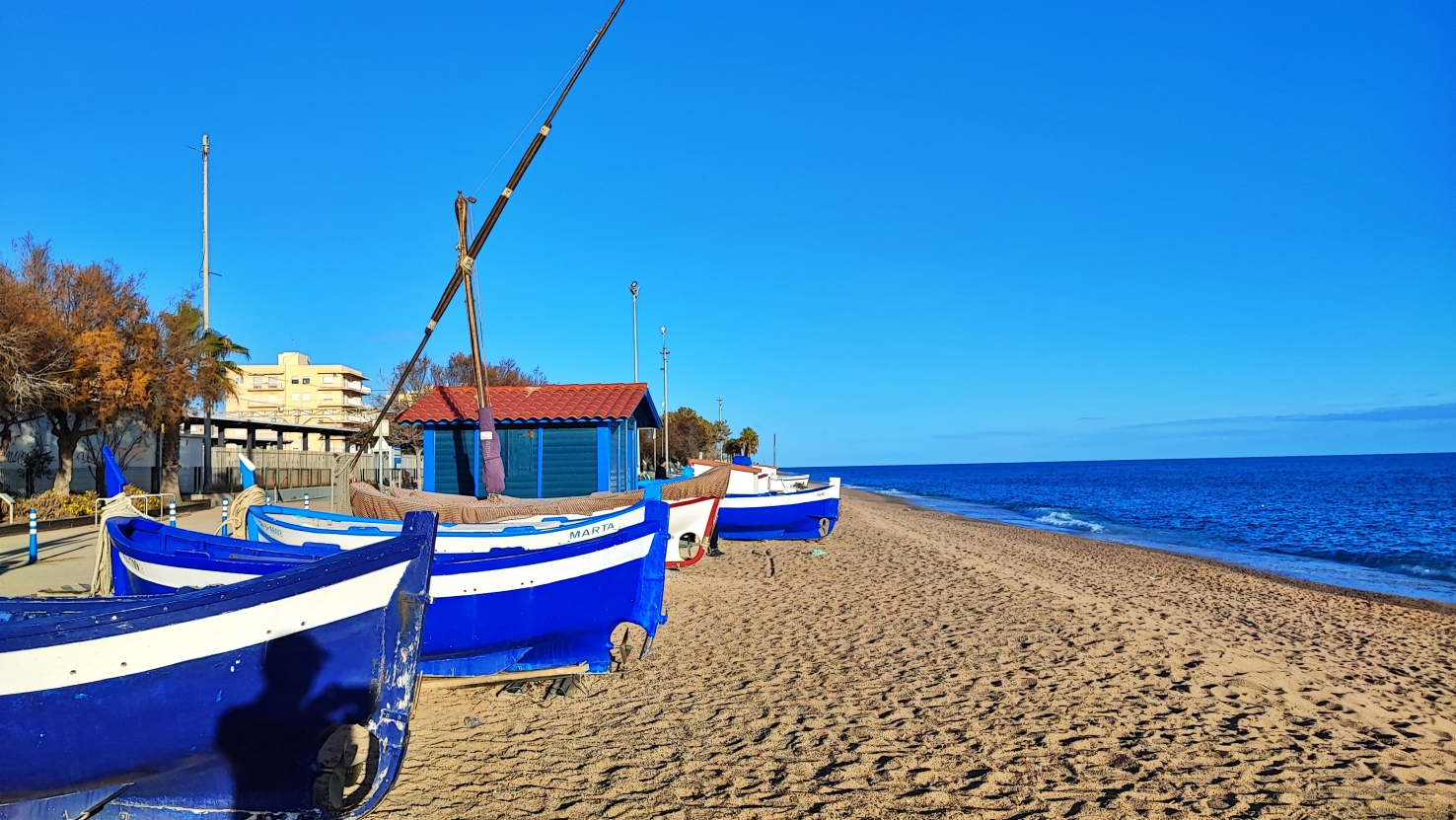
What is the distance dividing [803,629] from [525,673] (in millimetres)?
4199

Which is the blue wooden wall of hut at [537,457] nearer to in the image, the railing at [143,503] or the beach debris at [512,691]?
the railing at [143,503]

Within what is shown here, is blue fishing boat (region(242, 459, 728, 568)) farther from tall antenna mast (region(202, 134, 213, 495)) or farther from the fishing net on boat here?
tall antenna mast (region(202, 134, 213, 495))

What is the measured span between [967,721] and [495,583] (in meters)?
3.79

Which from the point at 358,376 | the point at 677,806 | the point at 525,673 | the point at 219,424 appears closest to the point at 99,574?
the point at 525,673

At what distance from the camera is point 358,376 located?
9225 centimetres

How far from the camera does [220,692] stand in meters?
3.98

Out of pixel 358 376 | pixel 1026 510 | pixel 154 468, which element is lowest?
pixel 1026 510

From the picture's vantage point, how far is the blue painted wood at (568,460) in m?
19.5

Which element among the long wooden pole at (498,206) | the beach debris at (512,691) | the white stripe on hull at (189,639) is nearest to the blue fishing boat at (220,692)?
the white stripe on hull at (189,639)

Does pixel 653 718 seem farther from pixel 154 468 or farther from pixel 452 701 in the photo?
pixel 154 468

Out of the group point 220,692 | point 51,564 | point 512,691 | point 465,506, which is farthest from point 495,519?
point 220,692

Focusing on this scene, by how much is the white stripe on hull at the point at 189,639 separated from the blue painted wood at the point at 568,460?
15.2 m

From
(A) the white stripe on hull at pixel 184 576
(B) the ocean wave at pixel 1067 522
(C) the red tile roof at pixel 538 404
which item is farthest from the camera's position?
(B) the ocean wave at pixel 1067 522

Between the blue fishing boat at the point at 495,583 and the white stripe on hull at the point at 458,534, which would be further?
the white stripe on hull at the point at 458,534
